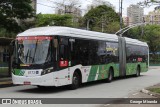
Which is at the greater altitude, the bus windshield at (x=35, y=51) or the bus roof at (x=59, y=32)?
the bus roof at (x=59, y=32)

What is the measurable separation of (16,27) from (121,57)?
25.9ft

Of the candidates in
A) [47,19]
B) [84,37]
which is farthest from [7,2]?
[47,19]

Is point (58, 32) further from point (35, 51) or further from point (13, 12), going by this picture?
point (13, 12)

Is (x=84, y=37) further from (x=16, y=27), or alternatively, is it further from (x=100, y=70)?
(x=16, y=27)

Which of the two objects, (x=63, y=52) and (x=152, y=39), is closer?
(x=63, y=52)

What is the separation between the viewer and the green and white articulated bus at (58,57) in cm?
1780

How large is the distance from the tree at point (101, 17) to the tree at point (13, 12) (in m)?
49.4

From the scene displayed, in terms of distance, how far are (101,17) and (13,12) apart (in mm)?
59326

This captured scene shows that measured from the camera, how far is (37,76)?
17594 mm

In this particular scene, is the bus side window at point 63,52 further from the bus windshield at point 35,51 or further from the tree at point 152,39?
the tree at point 152,39

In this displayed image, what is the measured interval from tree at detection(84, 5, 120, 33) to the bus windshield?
2316 inches

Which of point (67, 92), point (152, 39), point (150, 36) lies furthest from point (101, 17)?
point (67, 92)

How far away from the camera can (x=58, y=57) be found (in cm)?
1828

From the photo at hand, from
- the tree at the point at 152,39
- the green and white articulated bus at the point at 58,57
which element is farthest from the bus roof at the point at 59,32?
the tree at the point at 152,39
